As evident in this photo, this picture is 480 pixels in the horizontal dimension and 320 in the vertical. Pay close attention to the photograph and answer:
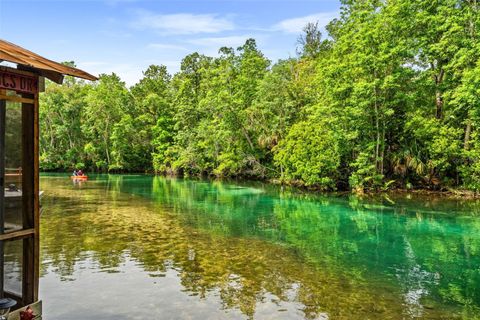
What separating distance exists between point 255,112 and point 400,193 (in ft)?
60.2

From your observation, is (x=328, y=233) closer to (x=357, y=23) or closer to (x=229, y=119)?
(x=357, y=23)

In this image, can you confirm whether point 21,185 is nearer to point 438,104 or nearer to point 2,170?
point 2,170

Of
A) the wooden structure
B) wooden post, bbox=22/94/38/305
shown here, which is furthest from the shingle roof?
wooden post, bbox=22/94/38/305

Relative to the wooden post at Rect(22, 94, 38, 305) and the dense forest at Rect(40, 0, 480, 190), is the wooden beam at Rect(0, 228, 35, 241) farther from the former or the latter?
the dense forest at Rect(40, 0, 480, 190)

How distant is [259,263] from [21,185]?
7.09m

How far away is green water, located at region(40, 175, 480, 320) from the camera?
8.13 m

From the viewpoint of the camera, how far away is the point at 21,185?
617 cm

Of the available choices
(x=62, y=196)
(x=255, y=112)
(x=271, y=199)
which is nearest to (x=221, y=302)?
(x=271, y=199)

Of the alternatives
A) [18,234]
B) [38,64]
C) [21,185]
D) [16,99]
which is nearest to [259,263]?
[18,234]

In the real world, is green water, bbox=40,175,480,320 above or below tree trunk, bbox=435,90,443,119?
below

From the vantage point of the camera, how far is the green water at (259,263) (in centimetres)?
813

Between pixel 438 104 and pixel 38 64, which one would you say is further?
pixel 438 104

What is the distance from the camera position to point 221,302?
8.39m

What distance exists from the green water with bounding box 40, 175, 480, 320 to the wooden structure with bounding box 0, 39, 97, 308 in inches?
71.0
